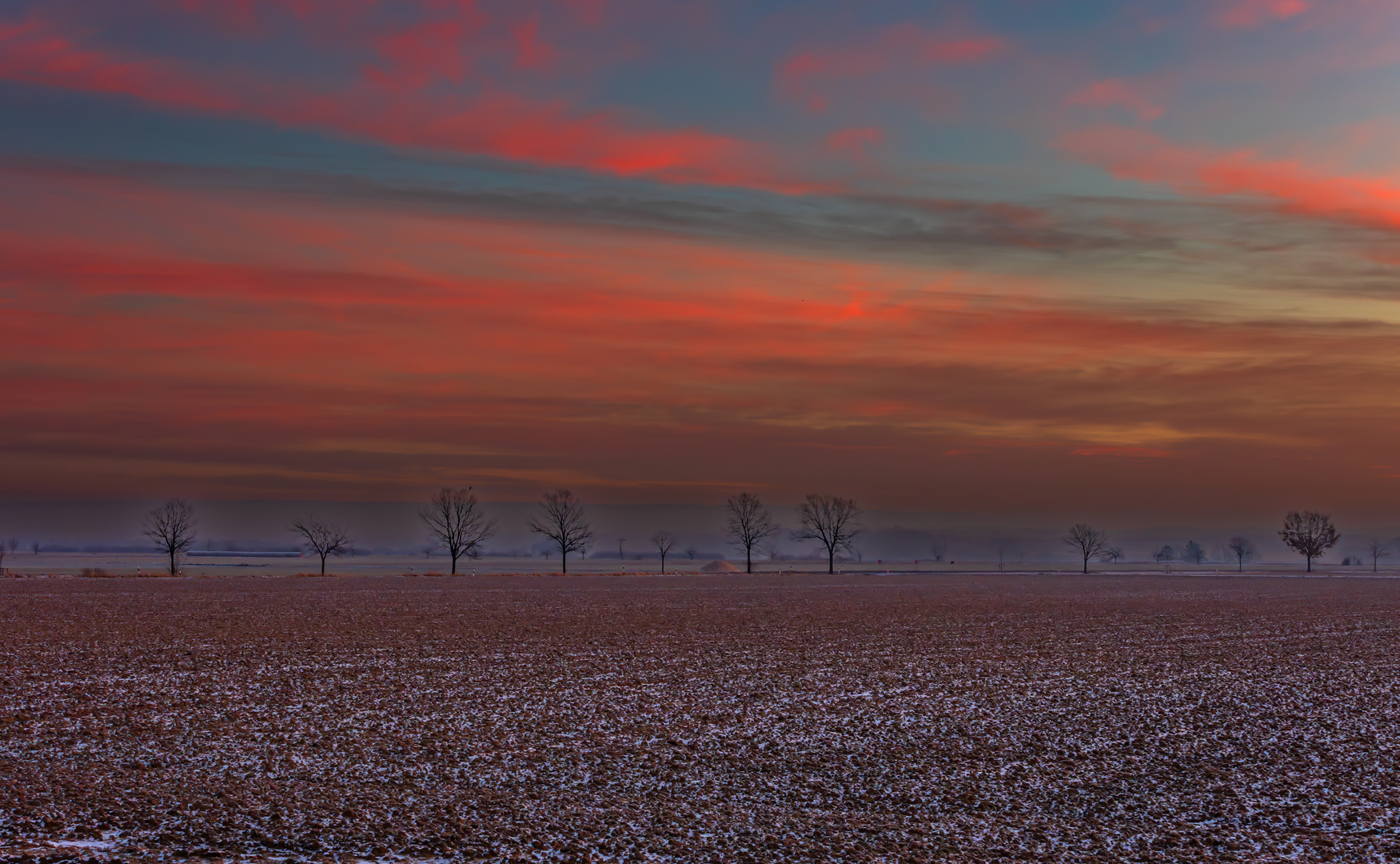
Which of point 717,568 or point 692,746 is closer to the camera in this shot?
point 692,746

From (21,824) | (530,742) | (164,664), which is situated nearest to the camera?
(21,824)

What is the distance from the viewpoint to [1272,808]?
13.3 m

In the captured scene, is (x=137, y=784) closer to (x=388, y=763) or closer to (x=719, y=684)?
(x=388, y=763)

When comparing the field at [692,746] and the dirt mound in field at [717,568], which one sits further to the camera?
the dirt mound in field at [717,568]

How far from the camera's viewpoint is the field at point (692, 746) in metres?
12.0

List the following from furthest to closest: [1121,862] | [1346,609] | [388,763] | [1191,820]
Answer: [1346,609]
[388,763]
[1191,820]
[1121,862]

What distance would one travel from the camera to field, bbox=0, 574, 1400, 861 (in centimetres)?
1197

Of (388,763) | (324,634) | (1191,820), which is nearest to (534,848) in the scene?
(388,763)

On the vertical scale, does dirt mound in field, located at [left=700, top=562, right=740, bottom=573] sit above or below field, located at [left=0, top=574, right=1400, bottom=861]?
below

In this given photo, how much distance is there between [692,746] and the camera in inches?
656

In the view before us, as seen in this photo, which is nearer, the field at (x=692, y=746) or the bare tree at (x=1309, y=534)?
the field at (x=692, y=746)

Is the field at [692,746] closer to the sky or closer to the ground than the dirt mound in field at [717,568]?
closer to the sky

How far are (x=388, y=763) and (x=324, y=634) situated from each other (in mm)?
21132

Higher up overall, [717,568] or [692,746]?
[692,746]
